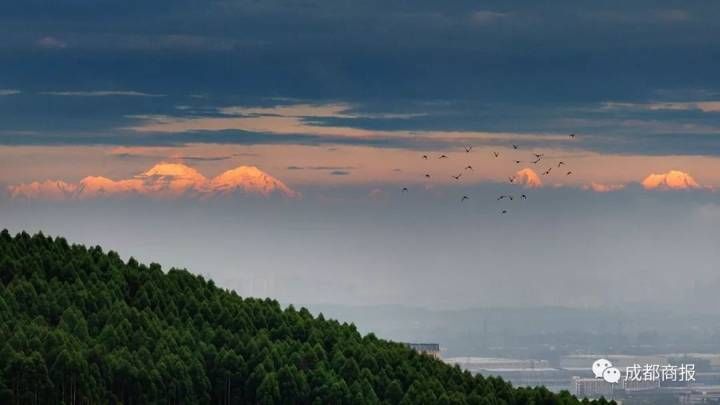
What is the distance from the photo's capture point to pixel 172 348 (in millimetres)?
114625

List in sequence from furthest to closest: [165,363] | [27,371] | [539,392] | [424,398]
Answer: [539,392] < [424,398] < [165,363] < [27,371]

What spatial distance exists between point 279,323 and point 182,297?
257 inches

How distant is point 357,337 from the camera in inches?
5221

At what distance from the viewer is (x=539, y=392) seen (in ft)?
411

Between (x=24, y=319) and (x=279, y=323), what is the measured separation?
20773 mm

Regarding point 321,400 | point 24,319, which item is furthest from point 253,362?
point 24,319

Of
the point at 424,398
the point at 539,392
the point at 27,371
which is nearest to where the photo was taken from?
the point at 27,371

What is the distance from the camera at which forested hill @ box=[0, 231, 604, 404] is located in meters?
104

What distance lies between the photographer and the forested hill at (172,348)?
10431cm

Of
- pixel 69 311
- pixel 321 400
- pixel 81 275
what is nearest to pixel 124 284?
pixel 81 275

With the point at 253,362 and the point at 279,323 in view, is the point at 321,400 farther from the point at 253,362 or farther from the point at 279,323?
the point at 279,323

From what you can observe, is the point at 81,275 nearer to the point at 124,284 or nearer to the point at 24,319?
the point at 124,284

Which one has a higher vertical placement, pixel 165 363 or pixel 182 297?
pixel 182 297

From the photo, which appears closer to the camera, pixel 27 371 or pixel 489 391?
pixel 27 371
